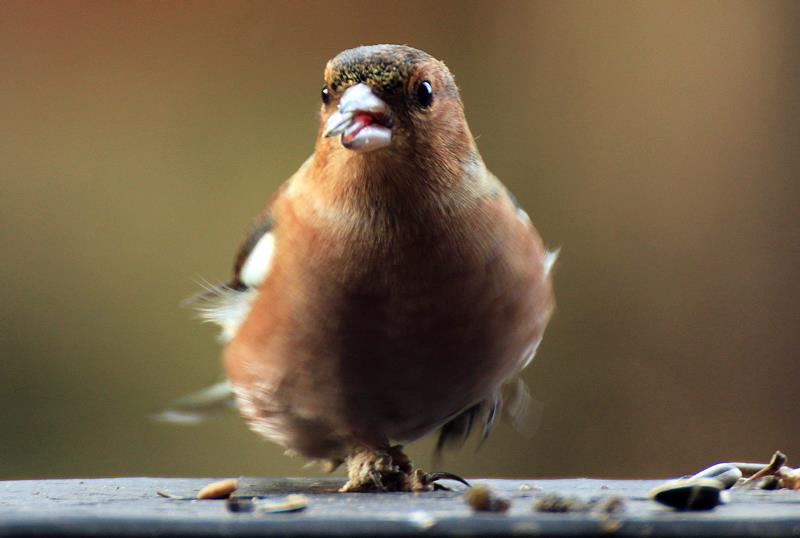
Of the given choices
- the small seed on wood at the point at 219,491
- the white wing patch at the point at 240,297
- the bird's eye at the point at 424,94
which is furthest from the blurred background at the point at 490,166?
the small seed on wood at the point at 219,491

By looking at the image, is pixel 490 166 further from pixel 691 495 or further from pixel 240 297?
pixel 691 495

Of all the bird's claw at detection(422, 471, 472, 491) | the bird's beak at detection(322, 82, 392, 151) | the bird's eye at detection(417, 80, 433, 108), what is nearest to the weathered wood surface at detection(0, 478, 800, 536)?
the bird's claw at detection(422, 471, 472, 491)

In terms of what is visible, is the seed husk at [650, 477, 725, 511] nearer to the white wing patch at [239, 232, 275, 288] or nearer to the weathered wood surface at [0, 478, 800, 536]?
the weathered wood surface at [0, 478, 800, 536]

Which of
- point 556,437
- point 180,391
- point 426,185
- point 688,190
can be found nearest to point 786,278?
point 688,190

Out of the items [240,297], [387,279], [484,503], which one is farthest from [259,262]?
[484,503]

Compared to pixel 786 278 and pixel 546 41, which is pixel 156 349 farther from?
pixel 786 278

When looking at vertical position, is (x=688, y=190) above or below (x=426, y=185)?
above
